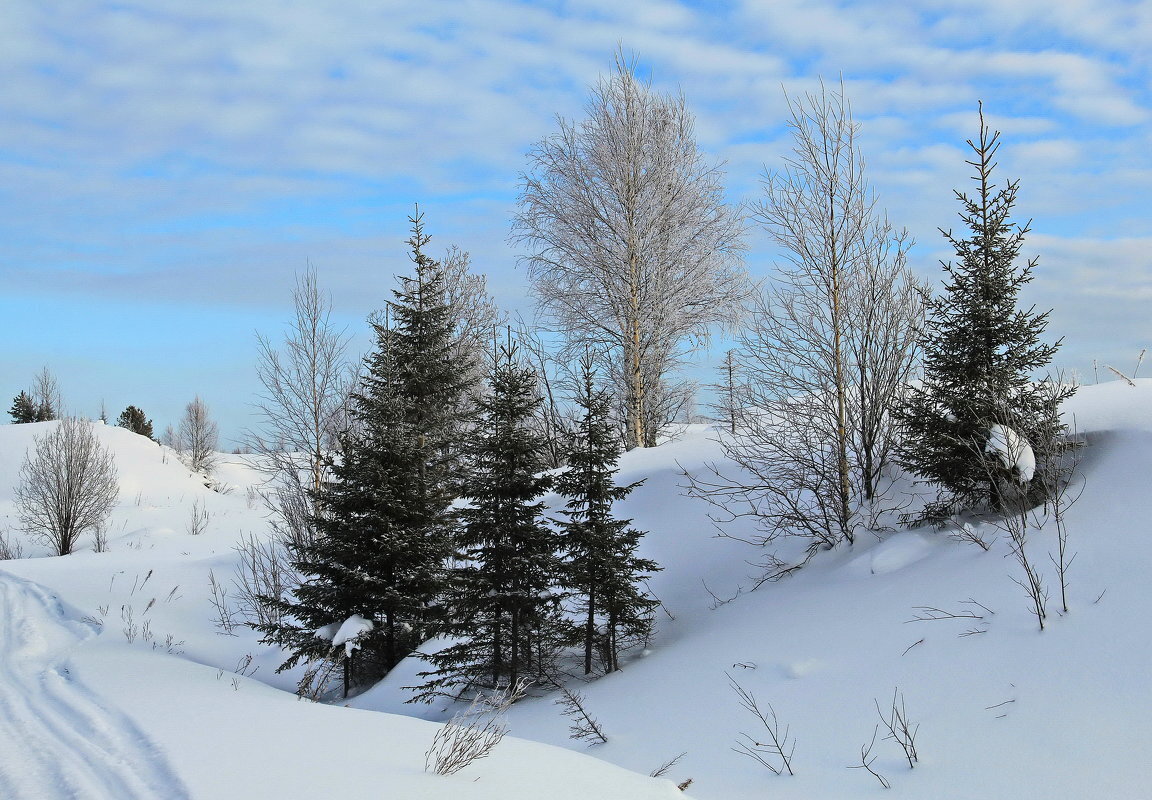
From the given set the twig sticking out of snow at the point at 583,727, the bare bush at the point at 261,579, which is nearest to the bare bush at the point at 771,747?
the twig sticking out of snow at the point at 583,727

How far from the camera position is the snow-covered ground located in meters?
5.15

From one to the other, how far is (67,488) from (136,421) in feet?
118

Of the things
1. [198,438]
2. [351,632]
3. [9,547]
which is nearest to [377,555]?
[351,632]

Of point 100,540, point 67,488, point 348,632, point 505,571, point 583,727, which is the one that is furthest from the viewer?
point 100,540

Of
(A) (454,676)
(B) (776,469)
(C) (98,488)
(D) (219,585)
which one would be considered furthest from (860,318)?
Result: (C) (98,488)

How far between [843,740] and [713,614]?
3866 millimetres

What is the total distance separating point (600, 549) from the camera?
10.3m

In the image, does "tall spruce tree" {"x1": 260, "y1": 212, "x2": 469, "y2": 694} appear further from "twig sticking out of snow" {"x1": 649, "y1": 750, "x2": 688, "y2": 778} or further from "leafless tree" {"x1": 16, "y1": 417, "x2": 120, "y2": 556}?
"leafless tree" {"x1": 16, "y1": 417, "x2": 120, "y2": 556}

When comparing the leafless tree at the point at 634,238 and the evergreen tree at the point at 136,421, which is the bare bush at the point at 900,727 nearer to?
the leafless tree at the point at 634,238

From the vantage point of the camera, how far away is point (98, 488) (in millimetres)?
25766

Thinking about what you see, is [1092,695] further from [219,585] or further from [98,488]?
[98,488]

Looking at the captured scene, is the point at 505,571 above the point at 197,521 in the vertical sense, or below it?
above

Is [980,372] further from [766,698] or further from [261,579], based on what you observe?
[261,579]

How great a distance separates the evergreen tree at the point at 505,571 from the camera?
35.0 feet
